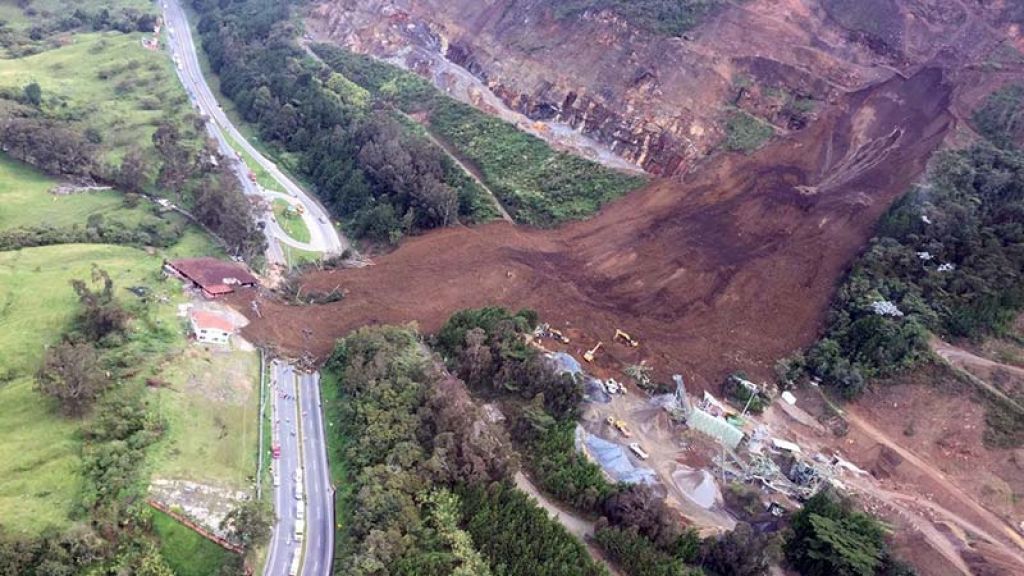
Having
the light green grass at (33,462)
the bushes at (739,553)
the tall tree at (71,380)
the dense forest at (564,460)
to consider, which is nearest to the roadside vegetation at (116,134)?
the tall tree at (71,380)

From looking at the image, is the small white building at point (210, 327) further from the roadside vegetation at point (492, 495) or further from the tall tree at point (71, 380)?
the roadside vegetation at point (492, 495)

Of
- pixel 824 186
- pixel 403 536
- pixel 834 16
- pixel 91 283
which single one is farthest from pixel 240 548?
pixel 834 16

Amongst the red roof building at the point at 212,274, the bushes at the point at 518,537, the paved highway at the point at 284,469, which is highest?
the bushes at the point at 518,537

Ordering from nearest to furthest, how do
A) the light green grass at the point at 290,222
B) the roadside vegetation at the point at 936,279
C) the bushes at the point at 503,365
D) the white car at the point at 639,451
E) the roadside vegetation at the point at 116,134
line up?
the white car at the point at 639,451, the bushes at the point at 503,365, the roadside vegetation at the point at 936,279, the roadside vegetation at the point at 116,134, the light green grass at the point at 290,222

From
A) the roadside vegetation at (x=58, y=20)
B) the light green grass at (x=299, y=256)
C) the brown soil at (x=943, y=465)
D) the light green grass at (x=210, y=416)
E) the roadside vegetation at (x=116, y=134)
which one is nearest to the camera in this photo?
the light green grass at (x=210, y=416)

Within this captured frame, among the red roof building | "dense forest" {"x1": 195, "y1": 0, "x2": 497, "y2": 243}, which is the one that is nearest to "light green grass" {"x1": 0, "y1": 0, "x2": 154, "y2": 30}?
"dense forest" {"x1": 195, "y1": 0, "x2": 497, "y2": 243}

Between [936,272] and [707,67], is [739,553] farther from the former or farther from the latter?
[707,67]

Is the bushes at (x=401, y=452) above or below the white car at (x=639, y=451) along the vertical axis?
below

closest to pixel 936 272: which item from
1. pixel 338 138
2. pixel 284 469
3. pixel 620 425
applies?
pixel 620 425
